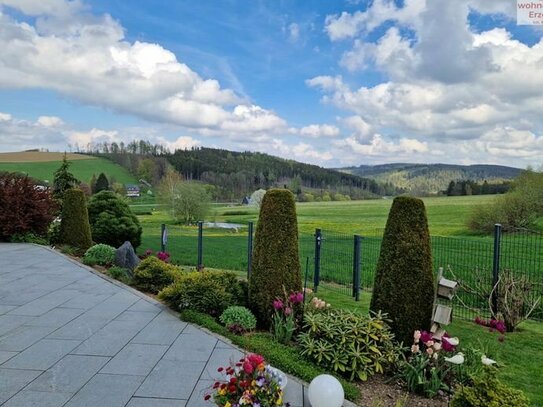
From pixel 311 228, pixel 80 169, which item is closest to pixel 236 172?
pixel 80 169

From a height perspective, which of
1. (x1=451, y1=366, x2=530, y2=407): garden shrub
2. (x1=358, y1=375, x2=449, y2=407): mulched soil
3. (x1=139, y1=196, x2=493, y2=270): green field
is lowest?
(x1=139, y1=196, x2=493, y2=270): green field

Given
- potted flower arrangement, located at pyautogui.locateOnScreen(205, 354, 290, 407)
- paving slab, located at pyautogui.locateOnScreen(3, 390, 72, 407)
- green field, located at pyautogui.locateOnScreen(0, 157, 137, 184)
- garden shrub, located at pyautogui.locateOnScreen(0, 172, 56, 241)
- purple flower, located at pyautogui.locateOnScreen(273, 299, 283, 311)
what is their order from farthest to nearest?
green field, located at pyautogui.locateOnScreen(0, 157, 137, 184), garden shrub, located at pyautogui.locateOnScreen(0, 172, 56, 241), purple flower, located at pyautogui.locateOnScreen(273, 299, 283, 311), paving slab, located at pyautogui.locateOnScreen(3, 390, 72, 407), potted flower arrangement, located at pyautogui.locateOnScreen(205, 354, 290, 407)

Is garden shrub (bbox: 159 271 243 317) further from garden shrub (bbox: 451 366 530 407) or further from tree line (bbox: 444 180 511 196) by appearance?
tree line (bbox: 444 180 511 196)

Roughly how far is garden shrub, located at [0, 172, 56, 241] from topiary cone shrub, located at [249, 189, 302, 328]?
11614mm

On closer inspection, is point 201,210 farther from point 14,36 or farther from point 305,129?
point 14,36

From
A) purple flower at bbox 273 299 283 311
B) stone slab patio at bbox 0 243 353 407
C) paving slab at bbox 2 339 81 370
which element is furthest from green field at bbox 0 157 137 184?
purple flower at bbox 273 299 283 311

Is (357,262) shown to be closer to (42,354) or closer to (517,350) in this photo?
(517,350)

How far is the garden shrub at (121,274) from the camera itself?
26.4ft

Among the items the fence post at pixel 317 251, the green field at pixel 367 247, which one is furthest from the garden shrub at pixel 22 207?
the fence post at pixel 317 251

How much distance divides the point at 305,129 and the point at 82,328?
1954 cm

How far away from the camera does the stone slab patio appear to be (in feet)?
11.4

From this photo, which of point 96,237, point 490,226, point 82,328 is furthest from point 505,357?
point 490,226

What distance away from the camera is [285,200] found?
5.43 m

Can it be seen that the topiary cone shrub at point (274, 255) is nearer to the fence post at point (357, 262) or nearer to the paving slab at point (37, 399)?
the paving slab at point (37, 399)
